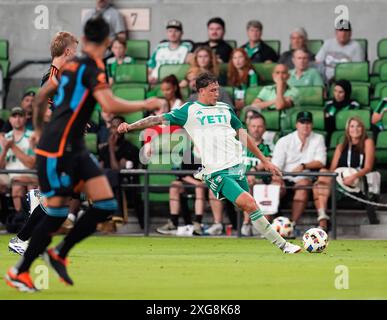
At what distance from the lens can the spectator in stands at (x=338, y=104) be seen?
1950cm

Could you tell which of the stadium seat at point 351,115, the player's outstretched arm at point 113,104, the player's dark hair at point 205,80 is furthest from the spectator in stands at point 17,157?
the player's outstretched arm at point 113,104

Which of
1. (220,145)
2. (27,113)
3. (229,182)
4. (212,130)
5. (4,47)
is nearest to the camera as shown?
(229,182)

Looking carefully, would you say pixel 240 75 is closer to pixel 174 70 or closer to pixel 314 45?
pixel 174 70

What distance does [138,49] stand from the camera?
22.4 metres

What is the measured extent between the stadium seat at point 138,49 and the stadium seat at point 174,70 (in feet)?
4.78

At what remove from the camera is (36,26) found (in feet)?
75.8

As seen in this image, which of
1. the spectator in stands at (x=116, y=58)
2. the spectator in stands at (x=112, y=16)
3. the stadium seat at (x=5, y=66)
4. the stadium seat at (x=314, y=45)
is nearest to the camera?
the spectator in stands at (x=116, y=58)

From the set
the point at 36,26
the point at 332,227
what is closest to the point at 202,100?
the point at 332,227

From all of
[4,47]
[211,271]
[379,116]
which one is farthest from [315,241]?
[4,47]

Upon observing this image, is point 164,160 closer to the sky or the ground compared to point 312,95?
closer to the ground

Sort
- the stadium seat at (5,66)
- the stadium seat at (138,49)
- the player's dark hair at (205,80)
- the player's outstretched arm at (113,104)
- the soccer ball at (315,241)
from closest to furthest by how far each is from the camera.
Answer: the player's outstretched arm at (113,104) → the player's dark hair at (205,80) → the soccer ball at (315,241) → the stadium seat at (138,49) → the stadium seat at (5,66)

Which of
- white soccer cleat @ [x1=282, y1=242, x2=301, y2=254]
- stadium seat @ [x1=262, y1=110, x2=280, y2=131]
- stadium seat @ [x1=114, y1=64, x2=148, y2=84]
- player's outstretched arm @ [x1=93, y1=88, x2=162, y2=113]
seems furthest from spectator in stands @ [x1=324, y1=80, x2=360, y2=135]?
player's outstretched arm @ [x1=93, y1=88, x2=162, y2=113]

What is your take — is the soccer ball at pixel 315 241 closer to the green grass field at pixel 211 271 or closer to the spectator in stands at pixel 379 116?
the green grass field at pixel 211 271

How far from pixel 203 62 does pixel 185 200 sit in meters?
2.42
